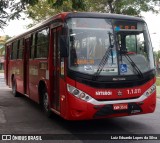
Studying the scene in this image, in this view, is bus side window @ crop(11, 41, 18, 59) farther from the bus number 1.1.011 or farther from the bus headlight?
the bus number 1.1.011

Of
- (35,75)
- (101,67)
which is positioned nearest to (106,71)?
(101,67)

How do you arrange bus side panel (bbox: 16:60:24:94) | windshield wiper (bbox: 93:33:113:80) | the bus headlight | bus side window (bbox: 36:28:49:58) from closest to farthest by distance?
the bus headlight, windshield wiper (bbox: 93:33:113:80), bus side window (bbox: 36:28:49:58), bus side panel (bbox: 16:60:24:94)

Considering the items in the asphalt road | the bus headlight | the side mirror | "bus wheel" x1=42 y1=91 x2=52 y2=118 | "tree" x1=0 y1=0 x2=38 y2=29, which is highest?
"tree" x1=0 y1=0 x2=38 y2=29

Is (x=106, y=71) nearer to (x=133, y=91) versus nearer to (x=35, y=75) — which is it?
(x=133, y=91)

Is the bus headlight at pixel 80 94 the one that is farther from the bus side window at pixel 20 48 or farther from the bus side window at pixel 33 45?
the bus side window at pixel 20 48

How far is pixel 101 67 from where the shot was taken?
25.0 ft

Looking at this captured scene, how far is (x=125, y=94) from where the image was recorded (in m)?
7.79

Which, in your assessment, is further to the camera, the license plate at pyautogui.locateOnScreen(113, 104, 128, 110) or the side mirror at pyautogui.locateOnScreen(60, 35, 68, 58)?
the license plate at pyautogui.locateOnScreen(113, 104, 128, 110)

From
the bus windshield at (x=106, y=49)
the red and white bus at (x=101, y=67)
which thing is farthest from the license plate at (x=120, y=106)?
the bus windshield at (x=106, y=49)

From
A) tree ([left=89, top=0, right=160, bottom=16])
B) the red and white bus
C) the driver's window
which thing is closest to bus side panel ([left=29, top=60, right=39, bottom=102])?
the red and white bus

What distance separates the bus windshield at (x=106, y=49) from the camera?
7.64 meters

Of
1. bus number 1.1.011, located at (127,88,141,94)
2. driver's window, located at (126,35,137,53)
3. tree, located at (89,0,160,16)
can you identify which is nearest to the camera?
bus number 1.1.011, located at (127,88,141,94)

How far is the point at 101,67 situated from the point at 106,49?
1.57ft

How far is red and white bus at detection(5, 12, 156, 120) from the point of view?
750cm
